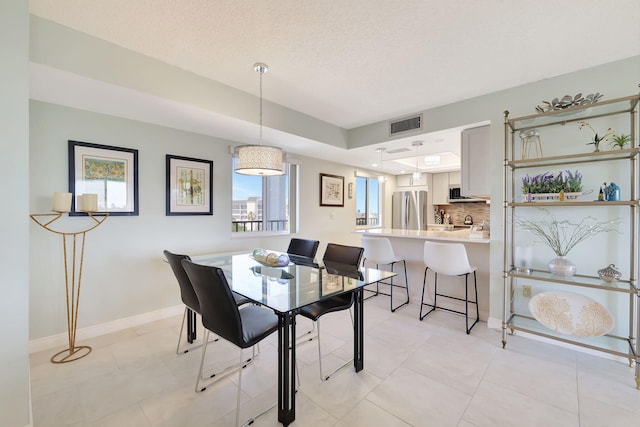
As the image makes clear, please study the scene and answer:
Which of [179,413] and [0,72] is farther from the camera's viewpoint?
[179,413]

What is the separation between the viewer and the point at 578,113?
229 centimetres

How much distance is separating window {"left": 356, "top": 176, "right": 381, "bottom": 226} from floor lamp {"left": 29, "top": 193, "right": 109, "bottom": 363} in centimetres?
441

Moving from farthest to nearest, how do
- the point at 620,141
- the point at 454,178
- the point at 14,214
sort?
the point at 454,178, the point at 620,141, the point at 14,214

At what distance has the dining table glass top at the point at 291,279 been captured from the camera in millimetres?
1616

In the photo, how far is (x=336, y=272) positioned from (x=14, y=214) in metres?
1.98

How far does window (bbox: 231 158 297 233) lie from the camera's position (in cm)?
383

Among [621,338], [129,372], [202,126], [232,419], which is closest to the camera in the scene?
[232,419]

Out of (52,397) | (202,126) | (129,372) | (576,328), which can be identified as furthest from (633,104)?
(52,397)

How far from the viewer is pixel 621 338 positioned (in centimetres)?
216

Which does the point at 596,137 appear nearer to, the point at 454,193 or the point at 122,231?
the point at 454,193

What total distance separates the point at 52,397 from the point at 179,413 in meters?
0.90

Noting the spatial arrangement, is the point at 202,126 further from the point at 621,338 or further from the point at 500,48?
the point at 621,338

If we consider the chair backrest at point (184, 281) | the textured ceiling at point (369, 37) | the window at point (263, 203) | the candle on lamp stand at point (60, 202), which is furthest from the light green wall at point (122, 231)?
the chair backrest at point (184, 281)

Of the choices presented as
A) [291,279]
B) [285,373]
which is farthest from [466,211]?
[285,373]
